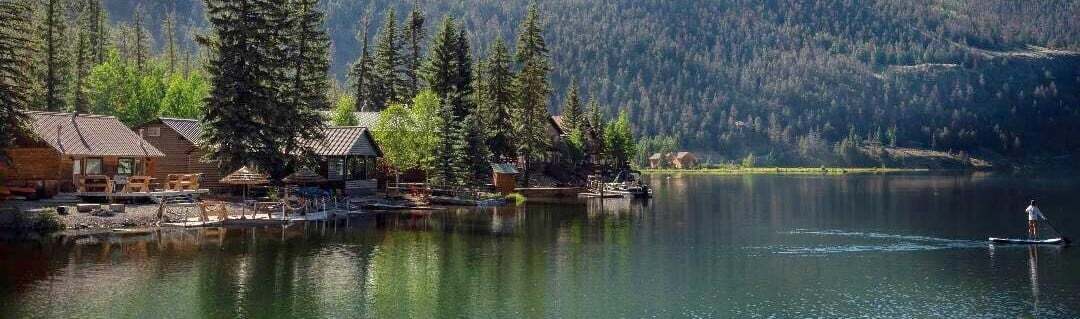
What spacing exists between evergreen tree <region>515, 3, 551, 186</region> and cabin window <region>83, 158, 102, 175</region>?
44.5 m

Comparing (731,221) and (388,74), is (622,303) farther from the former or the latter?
(388,74)

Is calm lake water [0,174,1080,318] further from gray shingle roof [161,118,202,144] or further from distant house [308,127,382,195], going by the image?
gray shingle roof [161,118,202,144]

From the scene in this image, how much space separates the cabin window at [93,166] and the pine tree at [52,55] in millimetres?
21625

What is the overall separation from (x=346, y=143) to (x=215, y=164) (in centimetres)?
949

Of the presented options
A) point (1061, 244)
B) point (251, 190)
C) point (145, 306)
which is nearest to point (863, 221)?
point (1061, 244)

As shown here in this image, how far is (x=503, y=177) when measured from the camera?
8425cm

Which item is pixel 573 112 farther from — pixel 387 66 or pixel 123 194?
pixel 123 194

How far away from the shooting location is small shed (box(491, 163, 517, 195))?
8354cm

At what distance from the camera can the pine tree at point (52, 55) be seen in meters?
76.9

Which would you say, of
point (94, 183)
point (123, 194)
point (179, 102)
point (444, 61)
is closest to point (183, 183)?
point (123, 194)

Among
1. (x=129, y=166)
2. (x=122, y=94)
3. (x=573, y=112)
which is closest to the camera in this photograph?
(x=129, y=166)

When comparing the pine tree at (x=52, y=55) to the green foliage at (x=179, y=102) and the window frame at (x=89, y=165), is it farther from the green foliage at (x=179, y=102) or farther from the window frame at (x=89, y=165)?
the window frame at (x=89, y=165)

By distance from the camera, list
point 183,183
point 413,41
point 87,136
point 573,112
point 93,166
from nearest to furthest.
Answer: point 93,166, point 183,183, point 87,136, point 413,41, point 573,112

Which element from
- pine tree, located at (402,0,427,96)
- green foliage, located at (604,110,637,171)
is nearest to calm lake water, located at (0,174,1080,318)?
pine tree, located at (402,0,427,96)
